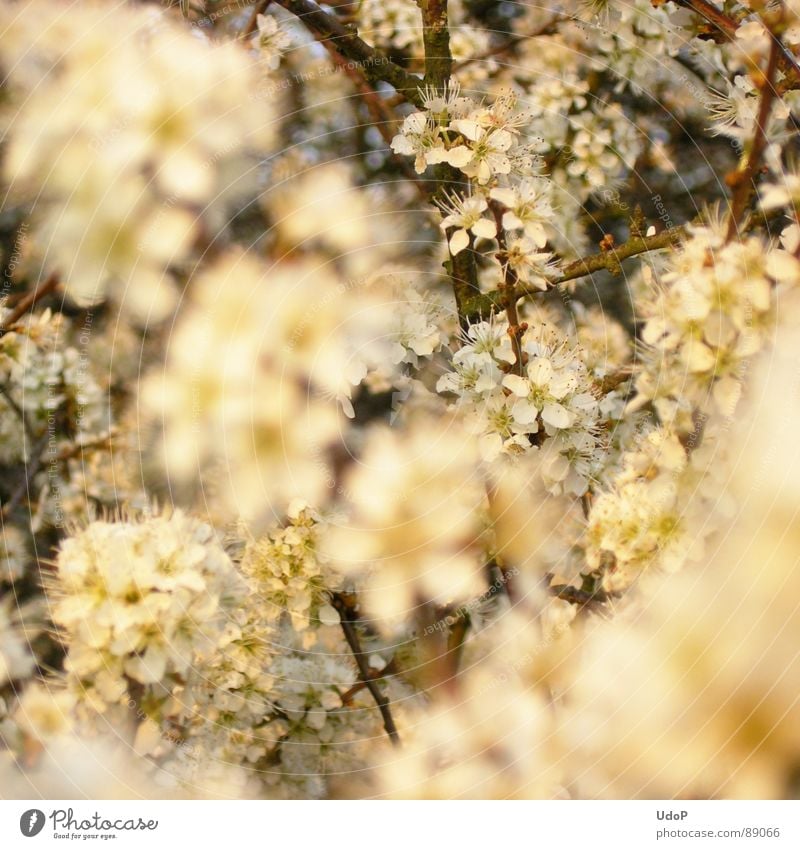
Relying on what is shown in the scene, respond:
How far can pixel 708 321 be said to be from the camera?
515 mm

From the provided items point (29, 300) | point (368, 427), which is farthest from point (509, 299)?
point (29, 300)

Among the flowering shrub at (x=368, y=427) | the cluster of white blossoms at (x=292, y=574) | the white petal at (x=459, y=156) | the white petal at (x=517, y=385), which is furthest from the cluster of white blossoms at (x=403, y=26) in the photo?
the cluster of white blossoms at (x=292, y=574)

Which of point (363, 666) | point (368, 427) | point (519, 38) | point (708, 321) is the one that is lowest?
point (363, 666)

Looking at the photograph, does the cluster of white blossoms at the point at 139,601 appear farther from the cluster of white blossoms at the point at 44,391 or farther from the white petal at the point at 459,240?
the white petal at the point at 459,240

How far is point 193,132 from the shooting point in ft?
1.87

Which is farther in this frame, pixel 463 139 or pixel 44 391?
pixel 44 391

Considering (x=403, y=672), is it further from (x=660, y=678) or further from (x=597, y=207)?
(x=597, y=207)

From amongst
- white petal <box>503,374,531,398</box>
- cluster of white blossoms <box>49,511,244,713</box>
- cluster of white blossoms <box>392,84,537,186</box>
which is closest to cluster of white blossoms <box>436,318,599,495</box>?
white petal <box>503,374,531,398</box>

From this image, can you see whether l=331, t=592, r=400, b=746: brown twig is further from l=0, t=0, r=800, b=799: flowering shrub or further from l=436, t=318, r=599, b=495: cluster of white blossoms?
l=436, t=318, r=599, b=495: cluster of white blossoms

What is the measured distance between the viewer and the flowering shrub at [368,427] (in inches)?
21.2

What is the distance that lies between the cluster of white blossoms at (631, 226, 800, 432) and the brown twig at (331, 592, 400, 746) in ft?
0.87

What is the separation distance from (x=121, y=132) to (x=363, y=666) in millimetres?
442

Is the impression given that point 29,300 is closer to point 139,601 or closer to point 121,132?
point 121,132
